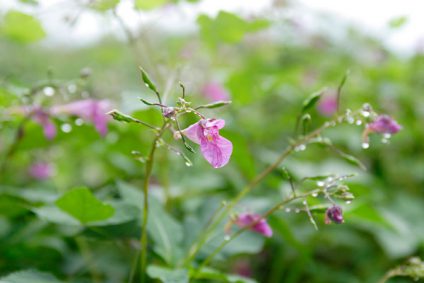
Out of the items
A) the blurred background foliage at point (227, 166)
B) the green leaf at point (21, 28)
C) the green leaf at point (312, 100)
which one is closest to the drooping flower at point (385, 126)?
the green leaf at point (312, 100)

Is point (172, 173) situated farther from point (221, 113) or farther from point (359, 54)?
point (359, 54)

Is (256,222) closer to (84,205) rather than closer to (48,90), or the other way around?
(84,205)

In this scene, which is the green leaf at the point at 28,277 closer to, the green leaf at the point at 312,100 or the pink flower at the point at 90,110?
the pink flower at the point at 90,110

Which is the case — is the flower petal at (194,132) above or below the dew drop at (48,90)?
above

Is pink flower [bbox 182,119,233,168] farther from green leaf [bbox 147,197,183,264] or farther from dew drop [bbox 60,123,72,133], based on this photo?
dew drop [bbox 60,123,72,133]

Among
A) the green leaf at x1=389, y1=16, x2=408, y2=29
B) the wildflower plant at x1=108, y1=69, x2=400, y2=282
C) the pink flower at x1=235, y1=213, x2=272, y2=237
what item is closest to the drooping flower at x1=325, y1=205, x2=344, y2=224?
the wildflower plant at x1=108, y1=69, x2=400, y2=282
